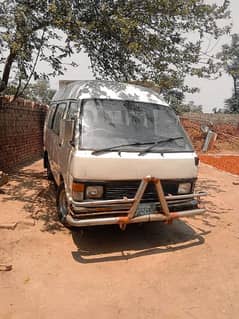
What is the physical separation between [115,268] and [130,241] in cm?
93

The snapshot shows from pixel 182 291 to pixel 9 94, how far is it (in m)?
7.54

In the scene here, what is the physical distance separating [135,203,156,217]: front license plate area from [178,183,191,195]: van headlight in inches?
21.6

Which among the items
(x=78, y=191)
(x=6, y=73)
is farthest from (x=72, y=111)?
(x=6, y=73)

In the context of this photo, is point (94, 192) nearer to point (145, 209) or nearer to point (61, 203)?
point (145, 209)

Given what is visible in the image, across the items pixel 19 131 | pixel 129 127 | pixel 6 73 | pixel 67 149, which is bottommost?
pixel 19 131

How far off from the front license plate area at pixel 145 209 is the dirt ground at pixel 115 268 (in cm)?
62

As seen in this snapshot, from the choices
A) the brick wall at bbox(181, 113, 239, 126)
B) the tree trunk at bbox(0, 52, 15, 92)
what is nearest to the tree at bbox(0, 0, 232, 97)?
the tree trunk at bbox(0, 52, 15, 92)

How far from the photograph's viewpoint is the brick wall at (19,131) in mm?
8734

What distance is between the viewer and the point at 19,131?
10250 millimetres

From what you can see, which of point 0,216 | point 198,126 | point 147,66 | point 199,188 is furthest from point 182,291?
point 198,126

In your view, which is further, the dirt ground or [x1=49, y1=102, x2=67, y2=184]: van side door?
[x1=49, y1=102, x2=67, y2=184]: van side door

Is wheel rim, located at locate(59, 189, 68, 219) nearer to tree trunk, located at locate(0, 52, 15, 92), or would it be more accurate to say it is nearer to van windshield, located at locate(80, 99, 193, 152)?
van windshield, located at locate(80, 99, 193, 152)

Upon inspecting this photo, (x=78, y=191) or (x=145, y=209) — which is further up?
(x=78, y=191)

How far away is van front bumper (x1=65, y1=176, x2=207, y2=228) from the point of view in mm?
4352
